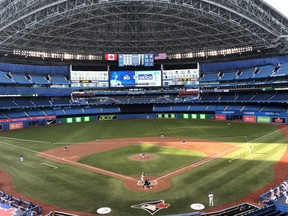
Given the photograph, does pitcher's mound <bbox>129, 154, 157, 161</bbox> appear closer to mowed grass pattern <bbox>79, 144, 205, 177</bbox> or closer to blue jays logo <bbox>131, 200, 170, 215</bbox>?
mowed grass pattern <bbox>79, 144, 205, 177</bbox>

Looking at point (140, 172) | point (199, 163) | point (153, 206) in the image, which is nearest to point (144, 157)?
→ point (140, 172)

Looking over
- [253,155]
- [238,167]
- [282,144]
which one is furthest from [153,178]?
[282,144]

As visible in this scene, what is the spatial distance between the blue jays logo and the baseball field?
51 centimetres

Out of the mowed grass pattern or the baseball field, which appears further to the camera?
the mowed grass pattern

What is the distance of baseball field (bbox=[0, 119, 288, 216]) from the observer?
82.2 feet

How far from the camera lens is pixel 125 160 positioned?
3888 cm

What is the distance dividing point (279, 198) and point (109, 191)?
15090 mm

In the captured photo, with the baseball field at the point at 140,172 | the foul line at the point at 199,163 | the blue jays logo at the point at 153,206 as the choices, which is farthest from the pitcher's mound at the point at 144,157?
the blue jays logo at the point at 153,206

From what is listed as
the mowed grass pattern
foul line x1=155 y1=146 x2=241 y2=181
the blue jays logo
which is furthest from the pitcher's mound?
the blue jays logo

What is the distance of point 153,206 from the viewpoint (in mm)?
23781

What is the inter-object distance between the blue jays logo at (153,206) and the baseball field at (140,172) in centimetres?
51

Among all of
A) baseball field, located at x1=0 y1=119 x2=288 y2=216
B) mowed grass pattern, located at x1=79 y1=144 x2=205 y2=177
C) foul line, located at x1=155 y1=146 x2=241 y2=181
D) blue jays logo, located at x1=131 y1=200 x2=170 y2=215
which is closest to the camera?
blue jays logo, located at x1=131 y1=200 x2=170 y2=215

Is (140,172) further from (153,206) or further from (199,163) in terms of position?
(153,206)

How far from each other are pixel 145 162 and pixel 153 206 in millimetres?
13590
